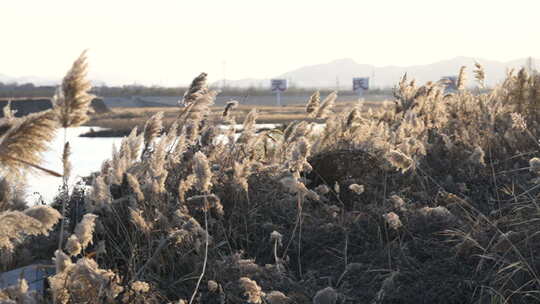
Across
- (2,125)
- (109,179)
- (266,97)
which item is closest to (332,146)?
(109,179)

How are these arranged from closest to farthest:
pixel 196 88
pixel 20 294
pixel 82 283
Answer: pixel 20 294 → pixel 82 283 → pixel 196 88

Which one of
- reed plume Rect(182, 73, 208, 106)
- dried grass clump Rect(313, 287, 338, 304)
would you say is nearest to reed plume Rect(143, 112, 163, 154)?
reed plume Rect(182, 73, 208, 106)

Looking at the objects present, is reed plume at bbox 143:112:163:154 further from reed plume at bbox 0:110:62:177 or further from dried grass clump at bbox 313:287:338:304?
reed plume at bbox 0:110:62:177

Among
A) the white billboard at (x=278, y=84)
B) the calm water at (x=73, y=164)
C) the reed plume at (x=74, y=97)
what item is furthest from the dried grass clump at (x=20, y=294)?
the white billboard at (x=278, y=84)

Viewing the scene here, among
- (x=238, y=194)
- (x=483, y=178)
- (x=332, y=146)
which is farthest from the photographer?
(x=332, y=146)

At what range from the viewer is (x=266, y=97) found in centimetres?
6962

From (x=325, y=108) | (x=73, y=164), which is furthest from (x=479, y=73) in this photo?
(x=73, y=164)

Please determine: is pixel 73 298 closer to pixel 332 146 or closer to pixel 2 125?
pixel 2 125

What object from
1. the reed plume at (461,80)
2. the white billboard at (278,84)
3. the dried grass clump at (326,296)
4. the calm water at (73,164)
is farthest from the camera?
the white billboard at (278,84)

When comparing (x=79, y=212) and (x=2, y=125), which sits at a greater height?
(x=2, y=125)

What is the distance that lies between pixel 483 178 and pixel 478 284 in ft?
6.94

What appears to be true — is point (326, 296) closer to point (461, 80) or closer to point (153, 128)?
point (153, 128)

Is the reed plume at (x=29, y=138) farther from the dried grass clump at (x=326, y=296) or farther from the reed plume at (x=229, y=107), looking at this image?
the reed plume at (x=229, y=107)

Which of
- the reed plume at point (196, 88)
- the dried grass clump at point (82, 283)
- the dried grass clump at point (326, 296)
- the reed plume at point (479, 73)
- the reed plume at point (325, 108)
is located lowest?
the dried grass clump at point (326, 296)
